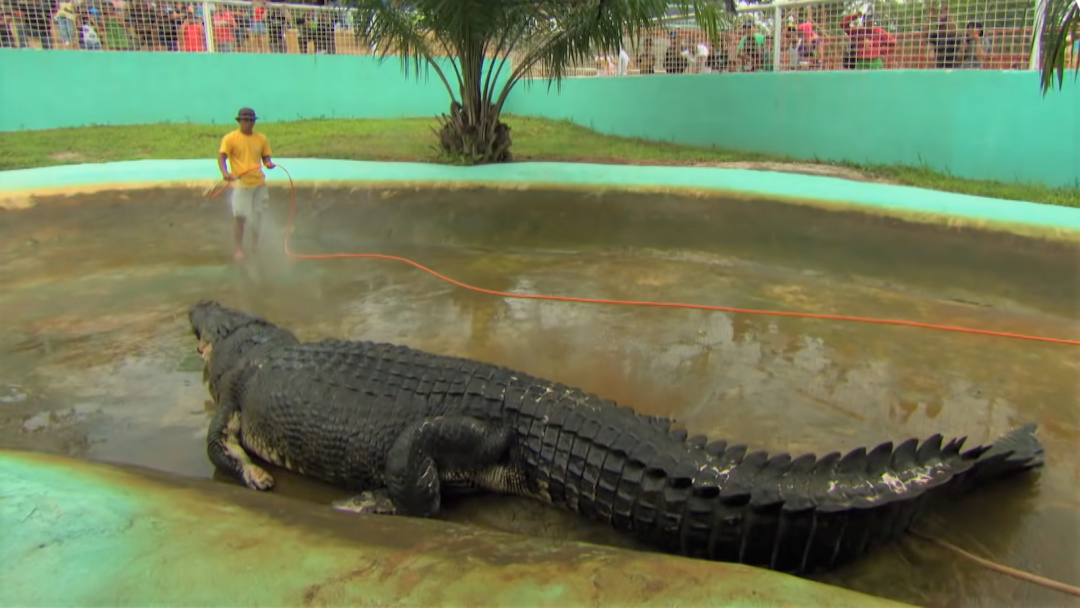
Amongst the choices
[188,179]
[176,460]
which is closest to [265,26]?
[188,179]

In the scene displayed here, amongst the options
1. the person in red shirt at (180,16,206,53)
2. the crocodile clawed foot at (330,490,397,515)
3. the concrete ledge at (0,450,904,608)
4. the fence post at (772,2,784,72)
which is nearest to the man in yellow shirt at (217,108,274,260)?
the crocodile clawed foot at (330,490,397,515)

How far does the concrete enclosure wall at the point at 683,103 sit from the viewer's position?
716 cm

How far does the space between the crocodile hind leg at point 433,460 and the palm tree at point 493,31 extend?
5.77 m

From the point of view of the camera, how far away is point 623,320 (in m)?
4.50

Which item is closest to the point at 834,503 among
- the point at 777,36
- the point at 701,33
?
the point at 777,36

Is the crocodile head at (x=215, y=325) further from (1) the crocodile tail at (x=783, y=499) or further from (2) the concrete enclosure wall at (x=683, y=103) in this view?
(2) the concrete enclosure wall at (x=683, y=103)

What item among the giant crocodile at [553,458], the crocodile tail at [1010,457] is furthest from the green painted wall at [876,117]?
the giant crocodile at [553,458]

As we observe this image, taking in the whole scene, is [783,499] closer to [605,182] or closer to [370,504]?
[370,504]

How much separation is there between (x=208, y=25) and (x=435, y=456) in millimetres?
11946

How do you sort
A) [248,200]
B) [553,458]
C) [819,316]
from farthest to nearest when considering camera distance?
[248,200], [819,316], [553,458]

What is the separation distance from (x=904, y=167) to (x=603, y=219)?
3.70 metres

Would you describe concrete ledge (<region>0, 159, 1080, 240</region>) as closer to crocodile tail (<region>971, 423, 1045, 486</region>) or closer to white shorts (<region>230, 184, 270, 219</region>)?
white shorts (<region>230, 184, 270, 219</region>)

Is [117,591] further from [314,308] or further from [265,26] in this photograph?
[265,26]

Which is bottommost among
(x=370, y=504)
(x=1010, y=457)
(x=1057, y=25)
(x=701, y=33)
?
(x=370, y=504)
